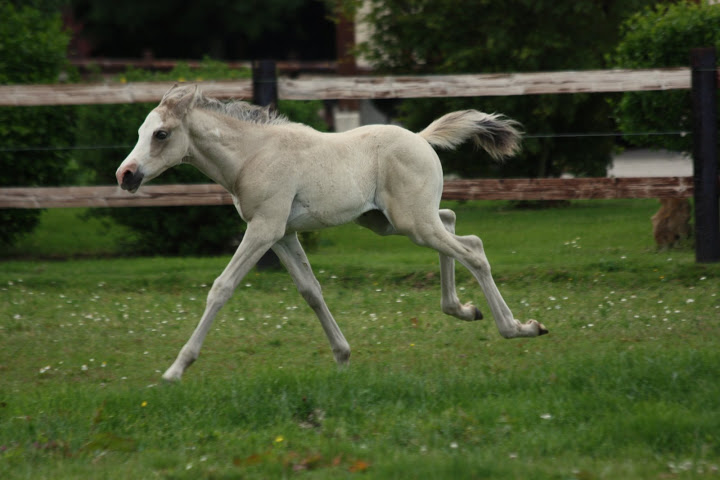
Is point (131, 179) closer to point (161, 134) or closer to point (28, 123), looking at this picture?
point (161, 134)

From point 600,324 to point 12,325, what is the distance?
4.78 metres

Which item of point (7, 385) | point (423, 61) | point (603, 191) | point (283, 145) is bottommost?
point (7, 385)

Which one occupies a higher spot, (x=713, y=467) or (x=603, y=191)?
(x=603, y=191)

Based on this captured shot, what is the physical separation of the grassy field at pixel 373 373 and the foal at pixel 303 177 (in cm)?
60

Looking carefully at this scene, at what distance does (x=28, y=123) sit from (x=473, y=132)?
639 centimetres

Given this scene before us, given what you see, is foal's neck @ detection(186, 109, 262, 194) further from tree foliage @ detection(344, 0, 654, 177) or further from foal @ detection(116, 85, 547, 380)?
tree foliage @ detection(344, 0, 654, 177)

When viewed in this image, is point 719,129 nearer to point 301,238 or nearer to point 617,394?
point 301,238

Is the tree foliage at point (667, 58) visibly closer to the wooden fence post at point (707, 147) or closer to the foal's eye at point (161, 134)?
the wooden fence post at point (707, 147)

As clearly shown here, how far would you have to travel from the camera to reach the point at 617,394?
16.7 ft

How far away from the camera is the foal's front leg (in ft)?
18.5

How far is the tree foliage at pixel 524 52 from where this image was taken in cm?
1296

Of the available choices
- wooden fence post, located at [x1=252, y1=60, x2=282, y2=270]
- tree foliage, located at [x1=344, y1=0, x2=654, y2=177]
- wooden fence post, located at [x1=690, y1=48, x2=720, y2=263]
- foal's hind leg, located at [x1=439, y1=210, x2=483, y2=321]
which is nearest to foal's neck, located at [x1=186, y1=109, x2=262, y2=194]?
foal's hind leg, located at [x1=439, y1=210, x2=483, y2=321]

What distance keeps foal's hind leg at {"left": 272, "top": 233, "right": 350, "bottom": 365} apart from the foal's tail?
1.27 m

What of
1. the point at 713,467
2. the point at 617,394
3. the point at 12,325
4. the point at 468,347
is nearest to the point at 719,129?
the point at 468,347
